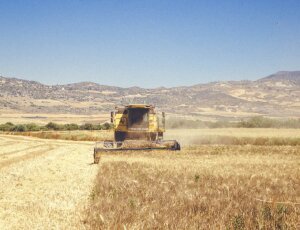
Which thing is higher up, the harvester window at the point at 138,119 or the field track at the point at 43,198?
the harvester window at the point at 138,119

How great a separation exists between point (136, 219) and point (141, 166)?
9.50 meters

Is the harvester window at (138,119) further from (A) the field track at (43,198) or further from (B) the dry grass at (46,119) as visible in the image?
(B) the dry grass at (46,119)

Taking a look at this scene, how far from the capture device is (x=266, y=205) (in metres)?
8.31

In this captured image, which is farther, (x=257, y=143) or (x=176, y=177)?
(x=257, y=143)

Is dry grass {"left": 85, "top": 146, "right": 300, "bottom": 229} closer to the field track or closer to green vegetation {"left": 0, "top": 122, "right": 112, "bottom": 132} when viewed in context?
the field track

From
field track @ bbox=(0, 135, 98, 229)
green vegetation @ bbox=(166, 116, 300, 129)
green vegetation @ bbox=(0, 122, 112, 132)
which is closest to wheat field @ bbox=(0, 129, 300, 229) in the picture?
field track @ bbox=(0, 135, 98, 229)

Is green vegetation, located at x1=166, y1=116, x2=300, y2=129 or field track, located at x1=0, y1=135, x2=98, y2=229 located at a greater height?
field track, located at x1=0, y1=135, x2=98, y2=229

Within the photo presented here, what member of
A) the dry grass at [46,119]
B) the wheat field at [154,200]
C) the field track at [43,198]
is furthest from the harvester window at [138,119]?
the dry grass at [46,119]

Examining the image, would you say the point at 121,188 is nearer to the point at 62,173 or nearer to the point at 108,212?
the point at 108,212

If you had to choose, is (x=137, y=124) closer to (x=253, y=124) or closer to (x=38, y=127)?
(x=38, y=127)

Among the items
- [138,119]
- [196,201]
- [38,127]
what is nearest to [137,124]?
[138,119]

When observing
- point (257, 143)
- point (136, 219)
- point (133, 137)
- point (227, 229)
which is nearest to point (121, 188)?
point (136, 219)

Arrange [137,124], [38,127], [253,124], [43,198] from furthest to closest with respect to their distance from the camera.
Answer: [253,124]
[38,127]
[137,124]
[43,198]

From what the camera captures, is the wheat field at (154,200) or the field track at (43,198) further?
the field track at (43,198)
